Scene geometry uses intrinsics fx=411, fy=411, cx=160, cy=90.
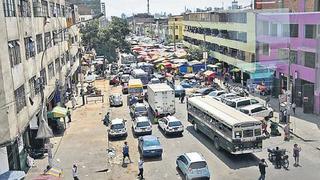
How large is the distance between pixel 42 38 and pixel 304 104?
25.0 metres

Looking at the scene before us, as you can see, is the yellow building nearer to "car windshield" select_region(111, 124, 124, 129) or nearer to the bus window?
"car windshield" select_region(111, 124, 124, 129)

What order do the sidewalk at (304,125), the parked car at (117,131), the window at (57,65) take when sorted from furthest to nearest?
1. the window at (57,65)
2. the parked car at (117,131)
3. the sidewalk at (304,125)

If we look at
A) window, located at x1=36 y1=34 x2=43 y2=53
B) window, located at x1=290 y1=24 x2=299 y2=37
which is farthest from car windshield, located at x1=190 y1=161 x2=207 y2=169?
window, located at x1=290 y1=24 x2=299 y2=37

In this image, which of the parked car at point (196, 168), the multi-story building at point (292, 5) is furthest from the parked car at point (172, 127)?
the multi-story building at point (292, 5)

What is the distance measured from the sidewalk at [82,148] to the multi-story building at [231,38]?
22.7m

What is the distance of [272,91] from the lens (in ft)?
158

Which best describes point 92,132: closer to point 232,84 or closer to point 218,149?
point 218,149

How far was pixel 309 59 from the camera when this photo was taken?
1572 inches

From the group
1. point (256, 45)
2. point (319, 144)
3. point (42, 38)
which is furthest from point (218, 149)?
point (256, 45)

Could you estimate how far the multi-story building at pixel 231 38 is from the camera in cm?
5609

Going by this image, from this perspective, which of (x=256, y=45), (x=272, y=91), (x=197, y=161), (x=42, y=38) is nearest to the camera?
(x=197, y=161)

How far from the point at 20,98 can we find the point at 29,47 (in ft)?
18.5

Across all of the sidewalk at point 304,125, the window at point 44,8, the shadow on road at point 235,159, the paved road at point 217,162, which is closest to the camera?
the paved road at point 217,162

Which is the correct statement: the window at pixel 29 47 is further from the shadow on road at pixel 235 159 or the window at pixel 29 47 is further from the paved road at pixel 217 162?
the shadow on road at pixel 235 159
